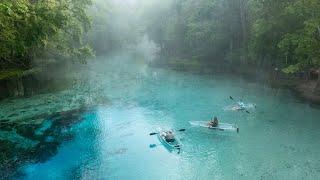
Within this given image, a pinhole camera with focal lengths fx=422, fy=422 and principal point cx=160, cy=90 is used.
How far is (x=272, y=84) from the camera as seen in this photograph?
61.3 m

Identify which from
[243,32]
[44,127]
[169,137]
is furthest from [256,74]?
[44,127]

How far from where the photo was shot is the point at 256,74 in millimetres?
70062

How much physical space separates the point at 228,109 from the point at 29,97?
2709cm

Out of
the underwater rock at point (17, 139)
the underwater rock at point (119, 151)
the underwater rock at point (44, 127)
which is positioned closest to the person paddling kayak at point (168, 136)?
the underwater rock at point (119, 151)

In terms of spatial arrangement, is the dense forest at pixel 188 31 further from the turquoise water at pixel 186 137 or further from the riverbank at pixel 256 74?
the turquoise water at pixel 186 137

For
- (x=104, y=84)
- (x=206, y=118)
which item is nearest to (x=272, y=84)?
(x=206, y=118)

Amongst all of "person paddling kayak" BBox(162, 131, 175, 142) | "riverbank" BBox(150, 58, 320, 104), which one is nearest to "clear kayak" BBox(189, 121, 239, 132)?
"person paddling kayak" BBox(162, 131, 175, 142)

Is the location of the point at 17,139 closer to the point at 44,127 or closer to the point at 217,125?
the point at 44,127

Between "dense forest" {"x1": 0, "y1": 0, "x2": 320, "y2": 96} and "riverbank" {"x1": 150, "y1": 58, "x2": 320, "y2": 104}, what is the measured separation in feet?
5.22

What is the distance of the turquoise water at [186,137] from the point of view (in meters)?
32.0

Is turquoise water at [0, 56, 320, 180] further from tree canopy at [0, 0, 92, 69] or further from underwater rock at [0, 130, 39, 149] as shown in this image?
tree canopy at [0, 0, 92, 69]

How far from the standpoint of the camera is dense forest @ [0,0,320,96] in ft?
169

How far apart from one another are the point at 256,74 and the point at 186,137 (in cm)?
3458

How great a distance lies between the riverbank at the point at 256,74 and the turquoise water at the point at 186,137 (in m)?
2.26
